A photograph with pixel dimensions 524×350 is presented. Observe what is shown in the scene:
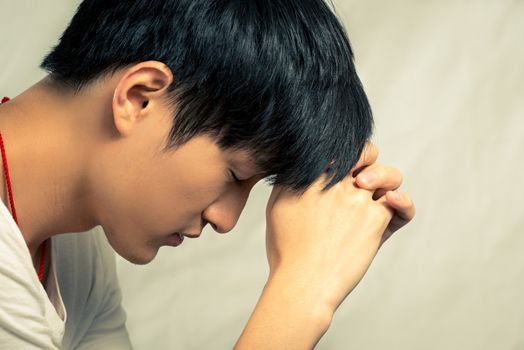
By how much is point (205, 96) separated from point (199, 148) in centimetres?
6

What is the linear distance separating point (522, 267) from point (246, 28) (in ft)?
2.99

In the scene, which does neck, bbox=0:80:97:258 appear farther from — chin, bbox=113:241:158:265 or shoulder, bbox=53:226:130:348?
shoulder, bbox=53:226:130:348

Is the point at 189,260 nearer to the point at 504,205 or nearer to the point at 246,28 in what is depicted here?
the point at 504,205

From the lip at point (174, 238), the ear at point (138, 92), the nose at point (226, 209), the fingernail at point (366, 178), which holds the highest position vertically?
the ear at point (138, 92)

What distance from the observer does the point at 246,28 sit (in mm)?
1070

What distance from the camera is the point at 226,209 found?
3.84 feet

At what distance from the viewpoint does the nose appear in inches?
45.8

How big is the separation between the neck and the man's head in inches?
0.8

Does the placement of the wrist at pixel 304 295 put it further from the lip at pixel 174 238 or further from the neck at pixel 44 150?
the neck at pixel 44 150

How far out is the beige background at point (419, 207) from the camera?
5.50 feet

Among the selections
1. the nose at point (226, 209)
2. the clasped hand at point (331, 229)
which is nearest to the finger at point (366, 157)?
the clasped hand at point (331, 229)

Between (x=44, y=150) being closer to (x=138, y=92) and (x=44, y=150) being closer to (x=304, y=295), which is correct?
(x=138, y=92)

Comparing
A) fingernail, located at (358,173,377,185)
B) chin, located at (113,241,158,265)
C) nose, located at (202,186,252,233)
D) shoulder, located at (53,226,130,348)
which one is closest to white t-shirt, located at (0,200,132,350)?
shoulder, located at (53,226,130,348)

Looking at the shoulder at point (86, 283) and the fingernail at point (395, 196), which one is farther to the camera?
the shoulder at point (86, 283)
